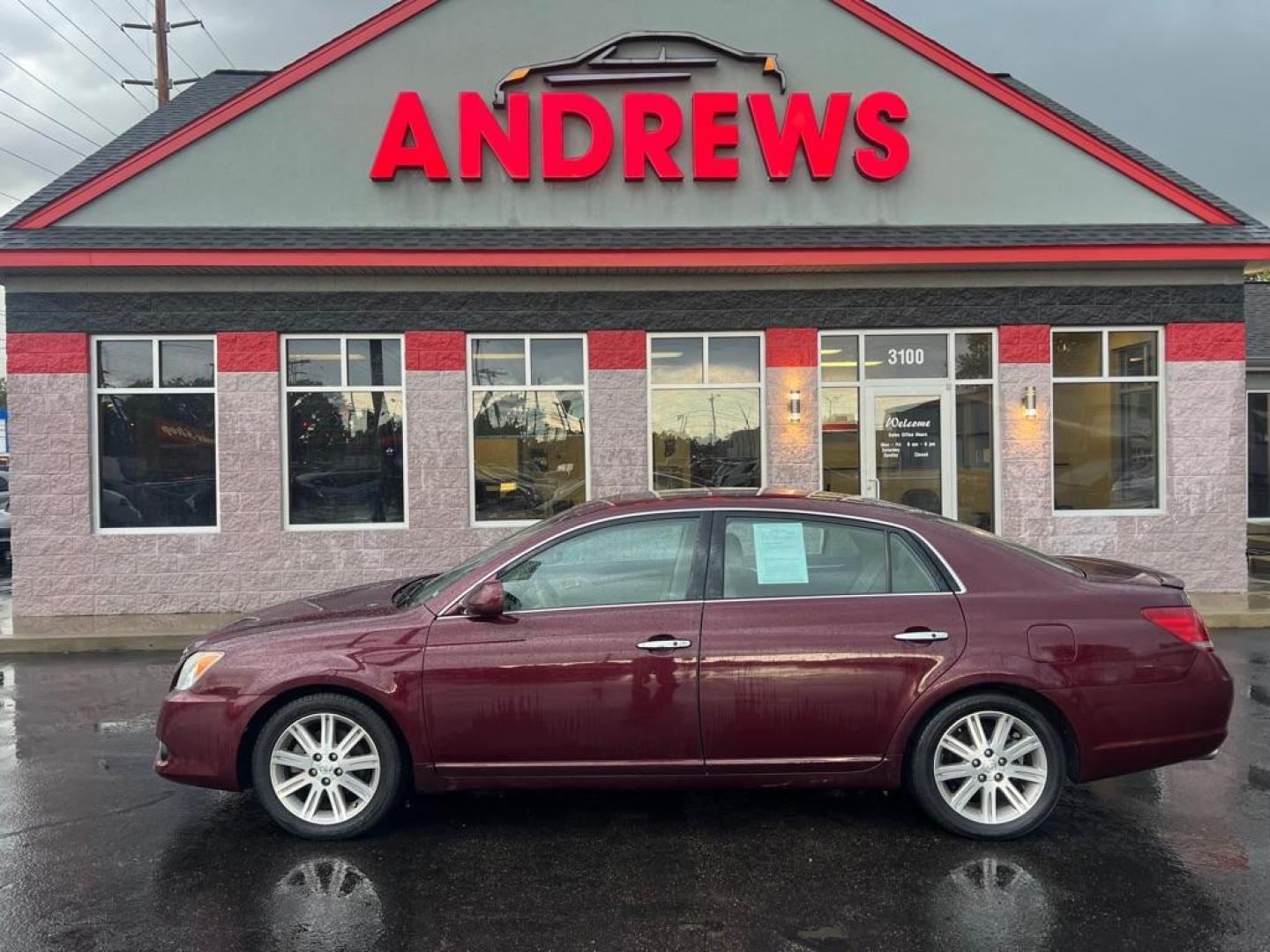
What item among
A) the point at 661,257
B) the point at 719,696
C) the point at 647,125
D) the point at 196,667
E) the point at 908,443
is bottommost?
the point at 719,696

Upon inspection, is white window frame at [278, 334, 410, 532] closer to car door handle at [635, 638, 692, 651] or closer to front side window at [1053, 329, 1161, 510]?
car door handle at [635, 638, 692, 651]

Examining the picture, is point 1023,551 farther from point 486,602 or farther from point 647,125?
point 647,125

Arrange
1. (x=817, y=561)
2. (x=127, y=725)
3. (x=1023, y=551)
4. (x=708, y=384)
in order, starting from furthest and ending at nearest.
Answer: (x=708, y=384) → (x=127, y=725) → (x=1023, y=551) → (x=817, y=561)

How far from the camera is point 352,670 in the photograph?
4379 millimetres

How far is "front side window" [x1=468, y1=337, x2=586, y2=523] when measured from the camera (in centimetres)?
Answer: 1082

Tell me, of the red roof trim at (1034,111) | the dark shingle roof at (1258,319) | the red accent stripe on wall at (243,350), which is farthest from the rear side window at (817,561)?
the dark shingle roof at (1258,319)

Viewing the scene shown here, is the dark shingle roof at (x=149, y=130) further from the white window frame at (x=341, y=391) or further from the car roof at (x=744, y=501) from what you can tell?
the car roof at (x=744, y=501)

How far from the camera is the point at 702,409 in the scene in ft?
35.8

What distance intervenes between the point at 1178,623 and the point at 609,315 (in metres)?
7.34

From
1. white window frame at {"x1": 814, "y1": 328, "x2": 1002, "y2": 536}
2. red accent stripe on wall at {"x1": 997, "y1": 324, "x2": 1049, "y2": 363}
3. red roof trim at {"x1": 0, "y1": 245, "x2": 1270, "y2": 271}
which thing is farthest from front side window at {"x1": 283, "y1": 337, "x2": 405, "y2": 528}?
red accent stripe on wall at {"x1": 997, "y1": 324, "x2": 1049, "y2": 363}

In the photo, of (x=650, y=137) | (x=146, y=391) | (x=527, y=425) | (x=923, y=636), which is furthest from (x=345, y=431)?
(x=923, y=636)

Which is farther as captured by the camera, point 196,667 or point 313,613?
point 313,613

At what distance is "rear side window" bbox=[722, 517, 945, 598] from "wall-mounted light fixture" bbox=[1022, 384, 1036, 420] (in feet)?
23.2

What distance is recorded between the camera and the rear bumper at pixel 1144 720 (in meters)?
4.37
